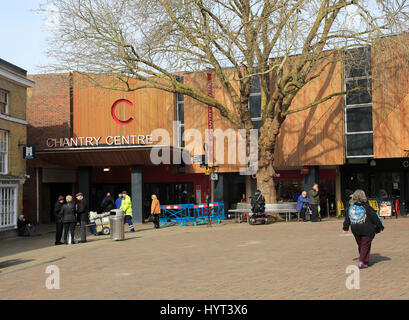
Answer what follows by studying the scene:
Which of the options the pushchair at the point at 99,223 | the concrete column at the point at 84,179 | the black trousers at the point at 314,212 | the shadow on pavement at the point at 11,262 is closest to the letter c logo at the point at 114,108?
the concrete column at the point at 84,179

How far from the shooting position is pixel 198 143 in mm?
30547

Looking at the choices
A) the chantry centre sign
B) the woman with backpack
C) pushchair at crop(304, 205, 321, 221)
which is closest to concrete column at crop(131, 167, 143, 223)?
the chantry centre sign

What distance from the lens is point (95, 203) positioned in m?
35.6

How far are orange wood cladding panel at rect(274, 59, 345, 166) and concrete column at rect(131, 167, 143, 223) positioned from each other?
8093 mm

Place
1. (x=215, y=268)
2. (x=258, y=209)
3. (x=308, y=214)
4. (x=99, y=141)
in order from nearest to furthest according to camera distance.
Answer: (x=215, y=268)
(x=258, y=209)
(x=308, y=214)
(x=99, y=141)

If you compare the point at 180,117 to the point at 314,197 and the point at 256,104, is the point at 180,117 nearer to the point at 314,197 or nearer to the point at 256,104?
the point at 256,104

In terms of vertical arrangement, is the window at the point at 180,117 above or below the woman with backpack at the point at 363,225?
above

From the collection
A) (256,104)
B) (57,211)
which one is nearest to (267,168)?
(256,104)

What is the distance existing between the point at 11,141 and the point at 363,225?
17.6 meters

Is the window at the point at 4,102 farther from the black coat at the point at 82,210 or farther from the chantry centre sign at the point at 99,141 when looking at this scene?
the black coat at the point at 82,210

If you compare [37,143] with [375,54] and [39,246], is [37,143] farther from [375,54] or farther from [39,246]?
[375,54]

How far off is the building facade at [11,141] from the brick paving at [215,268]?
4.61 metres

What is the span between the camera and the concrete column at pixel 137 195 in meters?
29.6
